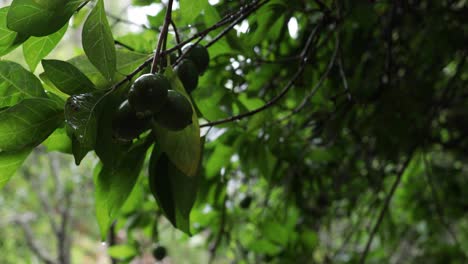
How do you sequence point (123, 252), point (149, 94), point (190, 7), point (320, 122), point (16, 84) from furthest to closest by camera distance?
1. point (123, 252)
2. point (320, 122)
3. point (190, 7)
4. point (16, 84)
5. point (149, 94)

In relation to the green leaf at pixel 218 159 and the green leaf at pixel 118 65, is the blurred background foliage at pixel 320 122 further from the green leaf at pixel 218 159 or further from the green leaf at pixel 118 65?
the green leaf at pixel 118 65

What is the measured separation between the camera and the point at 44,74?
0.63 metres

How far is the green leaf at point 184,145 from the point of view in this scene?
22.1 inches

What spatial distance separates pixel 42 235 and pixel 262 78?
11.6ft

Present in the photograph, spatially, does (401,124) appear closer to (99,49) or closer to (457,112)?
(457,112)

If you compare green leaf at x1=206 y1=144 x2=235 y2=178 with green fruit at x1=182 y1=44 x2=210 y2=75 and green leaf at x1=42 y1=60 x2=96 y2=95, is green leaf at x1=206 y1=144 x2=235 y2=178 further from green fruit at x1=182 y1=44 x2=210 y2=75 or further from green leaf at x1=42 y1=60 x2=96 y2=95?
green leaf at x1=42 y1=60 x2=96 y2=95

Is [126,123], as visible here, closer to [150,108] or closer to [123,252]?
[150,108]

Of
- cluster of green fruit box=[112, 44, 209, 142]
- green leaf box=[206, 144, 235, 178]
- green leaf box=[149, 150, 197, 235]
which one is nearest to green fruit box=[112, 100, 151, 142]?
cluster of green fruit box=[112, 44, 209, 142]

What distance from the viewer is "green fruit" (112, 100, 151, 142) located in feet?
1.78

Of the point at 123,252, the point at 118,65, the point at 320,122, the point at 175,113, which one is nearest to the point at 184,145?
the point at 175,113

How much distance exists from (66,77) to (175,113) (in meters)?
0.16

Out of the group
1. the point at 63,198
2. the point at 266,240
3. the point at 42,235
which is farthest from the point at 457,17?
the point at 42,235

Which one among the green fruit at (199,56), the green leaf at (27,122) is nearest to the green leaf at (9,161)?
the green leaf at (27,122)

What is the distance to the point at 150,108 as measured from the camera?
513mm
